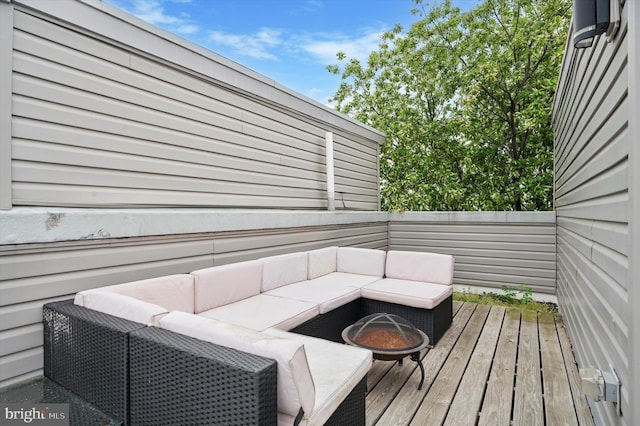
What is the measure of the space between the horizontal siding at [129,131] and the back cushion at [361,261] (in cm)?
107

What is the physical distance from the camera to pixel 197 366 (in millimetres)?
1381

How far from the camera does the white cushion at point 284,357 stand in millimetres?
1323

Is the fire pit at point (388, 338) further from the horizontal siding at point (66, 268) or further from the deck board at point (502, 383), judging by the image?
the horizontal siding at point (66, 268)

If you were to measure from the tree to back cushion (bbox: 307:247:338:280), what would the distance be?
2.66 metres

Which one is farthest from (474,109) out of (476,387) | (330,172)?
(476,387)

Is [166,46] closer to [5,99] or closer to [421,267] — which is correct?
[5,99]

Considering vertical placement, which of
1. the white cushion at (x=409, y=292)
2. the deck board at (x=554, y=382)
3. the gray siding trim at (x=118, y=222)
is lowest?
the deck board at (x=554, y=382)

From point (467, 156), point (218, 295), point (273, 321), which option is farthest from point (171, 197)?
point (467, 156)

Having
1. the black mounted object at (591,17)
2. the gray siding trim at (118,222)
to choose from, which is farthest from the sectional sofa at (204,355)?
the black mounted object at (591,17)

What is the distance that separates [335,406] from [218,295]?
171cm

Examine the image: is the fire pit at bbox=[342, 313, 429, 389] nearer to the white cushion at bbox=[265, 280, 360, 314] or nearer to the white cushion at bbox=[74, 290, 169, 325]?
the white cushion at bbox=[265, 280, 360, 314]

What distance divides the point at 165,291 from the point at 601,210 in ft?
9.60

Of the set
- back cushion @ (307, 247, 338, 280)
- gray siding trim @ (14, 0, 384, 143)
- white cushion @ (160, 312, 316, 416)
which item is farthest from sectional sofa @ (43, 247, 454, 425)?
gray siding trim @ (14, 0, 384, 143)

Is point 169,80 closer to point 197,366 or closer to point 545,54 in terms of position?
point 197,366
